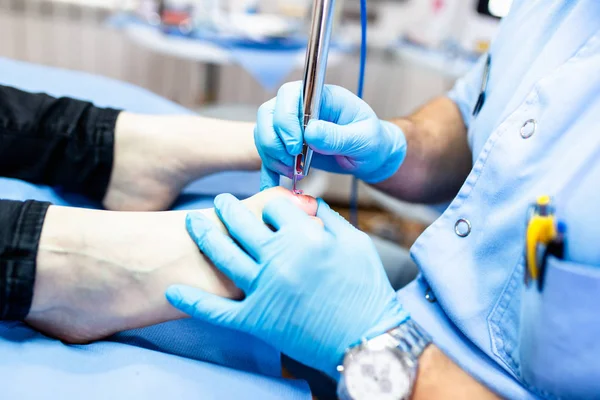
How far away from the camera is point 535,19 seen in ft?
2.11

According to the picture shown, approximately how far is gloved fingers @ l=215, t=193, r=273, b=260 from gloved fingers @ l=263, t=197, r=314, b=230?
0.06 ft

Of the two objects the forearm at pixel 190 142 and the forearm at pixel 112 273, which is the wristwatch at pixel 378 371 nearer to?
the forearm at pixel 112 273

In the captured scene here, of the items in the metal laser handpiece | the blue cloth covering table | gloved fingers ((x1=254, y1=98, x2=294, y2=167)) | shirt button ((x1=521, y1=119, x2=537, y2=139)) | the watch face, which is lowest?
the blue cloth covering table

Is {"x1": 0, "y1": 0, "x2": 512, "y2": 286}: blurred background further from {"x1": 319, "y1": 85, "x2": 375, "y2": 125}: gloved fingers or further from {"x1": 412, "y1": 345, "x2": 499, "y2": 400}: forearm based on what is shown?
{"x1": 412, "y1": 345, "x2": 499, "y2": 400}: forearm

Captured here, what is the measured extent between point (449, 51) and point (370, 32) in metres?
0.49

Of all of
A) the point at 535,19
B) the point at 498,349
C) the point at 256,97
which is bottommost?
the point at 256,97

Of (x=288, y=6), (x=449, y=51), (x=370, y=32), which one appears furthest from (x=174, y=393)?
(x=370, y=32)

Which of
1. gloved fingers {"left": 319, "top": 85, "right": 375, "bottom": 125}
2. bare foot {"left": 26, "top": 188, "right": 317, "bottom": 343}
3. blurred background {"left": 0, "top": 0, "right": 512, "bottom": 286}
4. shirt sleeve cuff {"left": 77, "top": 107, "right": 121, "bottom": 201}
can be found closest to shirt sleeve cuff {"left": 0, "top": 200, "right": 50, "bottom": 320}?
bare foot {"left": 26, "top": 188, "right": 317, "bottom": 343}

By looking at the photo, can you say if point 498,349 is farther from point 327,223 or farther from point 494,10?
point 494,10

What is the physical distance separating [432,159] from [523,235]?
0.33 meters

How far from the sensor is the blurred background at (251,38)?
4.98 ft

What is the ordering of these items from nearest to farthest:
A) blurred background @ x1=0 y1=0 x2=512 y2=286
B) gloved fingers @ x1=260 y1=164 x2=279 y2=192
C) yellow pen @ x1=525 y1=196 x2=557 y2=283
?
1. yellow pen @ x1=525 y1=196 x2=557 y2=283
2. gloved fingers @ x1=260 y1=164 x2=279 y2=192
3. blurred background @ x1=0 y1=0 x2=512 y2=286

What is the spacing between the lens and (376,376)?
0.46 metres

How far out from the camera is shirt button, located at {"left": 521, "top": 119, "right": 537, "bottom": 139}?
52 centimetres
